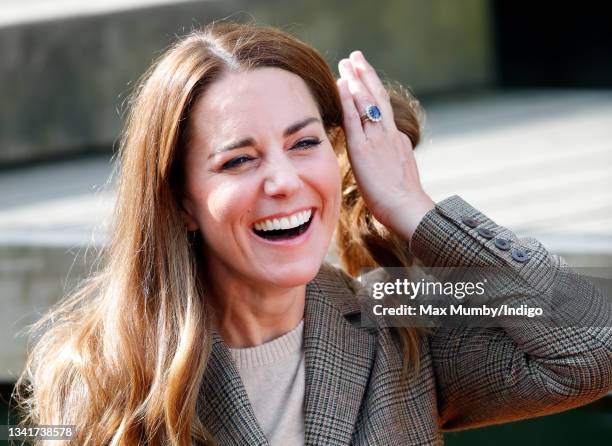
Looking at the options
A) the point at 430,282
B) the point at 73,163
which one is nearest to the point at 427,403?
the point at 430,282

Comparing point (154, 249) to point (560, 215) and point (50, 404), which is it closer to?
point (50, 404)

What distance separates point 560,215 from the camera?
11.0ft

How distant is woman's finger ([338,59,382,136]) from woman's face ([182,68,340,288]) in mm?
195

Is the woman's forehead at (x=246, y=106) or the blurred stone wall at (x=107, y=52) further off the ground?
the blurred stone wall at (x=107, y=52)

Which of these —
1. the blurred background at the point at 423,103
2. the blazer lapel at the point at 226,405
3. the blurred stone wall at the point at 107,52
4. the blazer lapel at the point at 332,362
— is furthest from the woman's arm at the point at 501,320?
the blurred stone wall at the point at 107,52

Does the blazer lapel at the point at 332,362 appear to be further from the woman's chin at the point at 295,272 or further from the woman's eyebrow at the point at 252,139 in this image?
the woman's eyebrow at the point at 252,139

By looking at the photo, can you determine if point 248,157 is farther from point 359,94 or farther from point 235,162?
point 359,94

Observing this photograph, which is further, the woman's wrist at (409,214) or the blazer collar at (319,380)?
the woman's wrist at (409,214)

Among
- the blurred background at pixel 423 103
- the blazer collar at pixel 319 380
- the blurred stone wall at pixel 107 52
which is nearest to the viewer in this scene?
the blazer collar at pixel 319 380

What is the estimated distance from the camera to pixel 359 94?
217 cm

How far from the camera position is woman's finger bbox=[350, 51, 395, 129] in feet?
7.12

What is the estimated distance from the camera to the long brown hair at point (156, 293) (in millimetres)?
1939

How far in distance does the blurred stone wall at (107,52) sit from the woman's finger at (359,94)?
67.1 inches

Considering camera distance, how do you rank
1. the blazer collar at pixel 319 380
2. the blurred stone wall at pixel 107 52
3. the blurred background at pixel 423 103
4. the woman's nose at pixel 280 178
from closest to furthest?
the woman's nose at pixel 280 178
the blazer collar at pixel 319 380
the blurred background at pixel 423 103
the blurred stone wall at pixel 107 52
